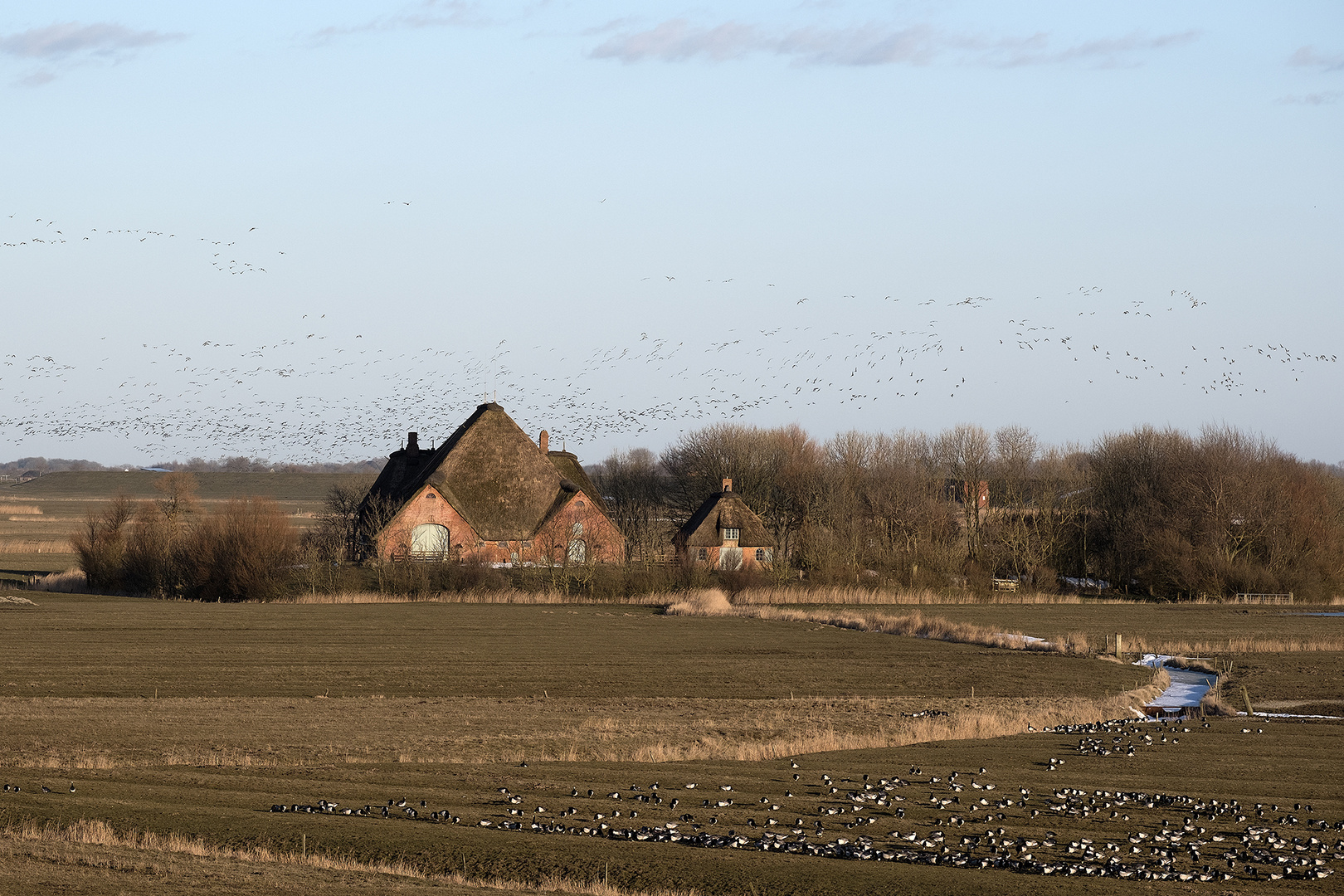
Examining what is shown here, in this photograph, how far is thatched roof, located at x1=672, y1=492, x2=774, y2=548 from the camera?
285 ft

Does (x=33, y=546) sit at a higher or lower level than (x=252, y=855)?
higher

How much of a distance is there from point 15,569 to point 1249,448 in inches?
3409

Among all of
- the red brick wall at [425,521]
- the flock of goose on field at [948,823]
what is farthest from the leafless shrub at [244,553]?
the flock of goose on field at [948,823]

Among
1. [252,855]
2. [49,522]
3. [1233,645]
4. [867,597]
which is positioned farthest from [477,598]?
[49,522]

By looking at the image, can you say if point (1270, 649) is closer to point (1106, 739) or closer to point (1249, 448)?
point (1106, 739)

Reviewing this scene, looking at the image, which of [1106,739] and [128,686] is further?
[128,686]

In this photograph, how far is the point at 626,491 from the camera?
113m

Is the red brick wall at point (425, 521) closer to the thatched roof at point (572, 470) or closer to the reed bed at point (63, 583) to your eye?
the thatched roof at point (572, 470)

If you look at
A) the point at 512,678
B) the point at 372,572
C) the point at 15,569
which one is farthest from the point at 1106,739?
the point at 15,569

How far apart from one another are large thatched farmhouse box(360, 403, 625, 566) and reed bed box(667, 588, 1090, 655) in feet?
35.9

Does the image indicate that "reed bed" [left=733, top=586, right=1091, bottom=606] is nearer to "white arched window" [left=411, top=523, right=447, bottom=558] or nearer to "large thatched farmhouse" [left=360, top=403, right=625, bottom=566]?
"large thatched farmhouse" [left=360, top=403, right=625, bottom=566]

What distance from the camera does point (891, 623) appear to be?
60.0 meters

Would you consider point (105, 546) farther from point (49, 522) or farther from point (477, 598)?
point (49, 522)

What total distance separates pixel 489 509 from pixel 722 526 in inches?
610
